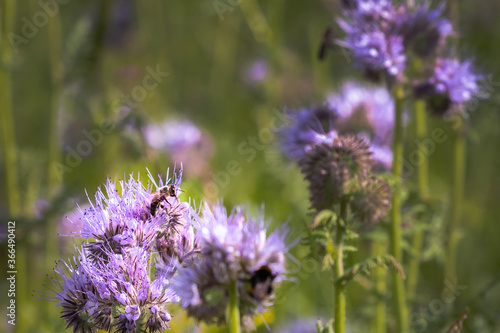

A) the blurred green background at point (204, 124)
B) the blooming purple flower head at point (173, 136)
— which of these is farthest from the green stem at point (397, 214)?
the blooming purple flower head at point (173, 136)

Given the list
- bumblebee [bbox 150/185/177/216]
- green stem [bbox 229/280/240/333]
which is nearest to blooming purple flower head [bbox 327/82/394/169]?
bumblebee [bbox 150/185/177/216]

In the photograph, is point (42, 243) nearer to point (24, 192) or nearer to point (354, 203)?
point (24, 192)

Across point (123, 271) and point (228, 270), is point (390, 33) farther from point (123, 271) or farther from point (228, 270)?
point (123, 271)

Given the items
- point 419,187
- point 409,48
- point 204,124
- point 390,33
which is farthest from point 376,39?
point 204,124

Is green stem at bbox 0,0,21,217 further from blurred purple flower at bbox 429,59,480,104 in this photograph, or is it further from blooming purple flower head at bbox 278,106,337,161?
blurred purple flower at bbox 429,59,480,104

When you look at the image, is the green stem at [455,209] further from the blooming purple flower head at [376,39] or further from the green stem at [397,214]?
the blooming purple flower head at [376,39]

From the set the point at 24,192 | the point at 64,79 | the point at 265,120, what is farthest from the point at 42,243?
the point at 265,120

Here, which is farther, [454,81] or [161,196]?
[454,81]
